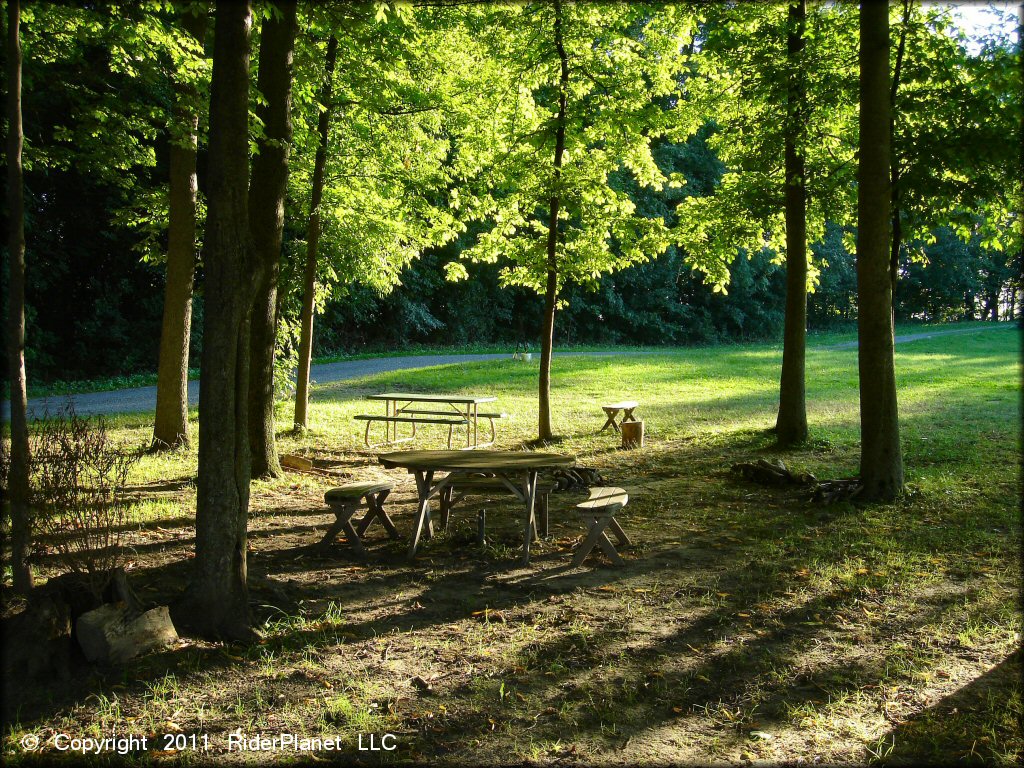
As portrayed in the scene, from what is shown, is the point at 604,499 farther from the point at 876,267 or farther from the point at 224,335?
the point at 876,267

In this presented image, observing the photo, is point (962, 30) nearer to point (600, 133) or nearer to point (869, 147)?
point (869, 147)

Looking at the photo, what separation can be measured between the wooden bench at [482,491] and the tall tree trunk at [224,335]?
2473 mm

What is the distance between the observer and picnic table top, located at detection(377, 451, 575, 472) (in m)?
6.17

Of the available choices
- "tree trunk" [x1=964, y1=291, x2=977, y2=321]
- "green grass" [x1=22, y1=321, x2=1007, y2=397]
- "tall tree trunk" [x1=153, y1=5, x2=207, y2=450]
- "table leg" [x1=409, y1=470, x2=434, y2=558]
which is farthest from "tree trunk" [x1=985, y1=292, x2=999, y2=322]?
"table leg" [x1=409, y1=470, x2=434, y2=558]

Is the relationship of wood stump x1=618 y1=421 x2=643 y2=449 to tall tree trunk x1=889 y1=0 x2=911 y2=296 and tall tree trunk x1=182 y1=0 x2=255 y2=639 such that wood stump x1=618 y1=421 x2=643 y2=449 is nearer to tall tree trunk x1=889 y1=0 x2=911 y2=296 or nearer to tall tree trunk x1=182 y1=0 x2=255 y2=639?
tall tree trunk x1=889 y1=0 x2=911 y2=296

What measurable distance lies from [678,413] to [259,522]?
10.6 meters

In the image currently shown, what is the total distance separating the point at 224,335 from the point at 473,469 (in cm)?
244

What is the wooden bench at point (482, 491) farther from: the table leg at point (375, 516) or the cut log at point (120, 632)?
the cut log at point (120, 632)

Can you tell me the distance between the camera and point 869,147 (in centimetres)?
792

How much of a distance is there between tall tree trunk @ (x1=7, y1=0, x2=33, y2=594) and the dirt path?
2.69 metres

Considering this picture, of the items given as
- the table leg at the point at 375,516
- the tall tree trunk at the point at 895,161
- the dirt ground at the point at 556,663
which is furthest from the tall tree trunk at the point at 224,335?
the tall tree trunk at the point at 895,161

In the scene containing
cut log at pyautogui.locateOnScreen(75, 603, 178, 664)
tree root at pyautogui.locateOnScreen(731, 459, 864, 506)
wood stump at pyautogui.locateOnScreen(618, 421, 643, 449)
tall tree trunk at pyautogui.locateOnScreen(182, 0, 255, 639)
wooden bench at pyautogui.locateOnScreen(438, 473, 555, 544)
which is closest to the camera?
cut log at pyautogui.locateOnScreen(75, 603, 178, 664)

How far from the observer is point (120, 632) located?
13.2 feet

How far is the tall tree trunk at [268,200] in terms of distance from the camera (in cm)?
816
